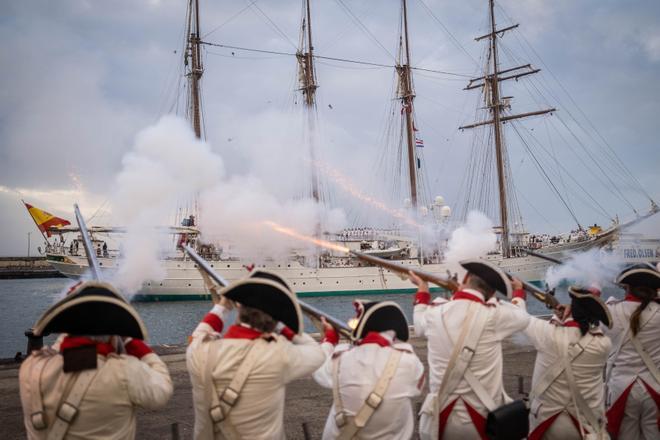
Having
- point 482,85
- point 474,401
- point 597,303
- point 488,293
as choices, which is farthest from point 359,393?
point 482,85

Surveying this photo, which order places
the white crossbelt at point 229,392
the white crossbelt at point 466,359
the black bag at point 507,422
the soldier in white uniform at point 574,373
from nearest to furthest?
the white crossbelt at point 229,392
the black bag at point 507,422
the white crossbelt at point 466,359
the soldier in white uniform at point 574,373

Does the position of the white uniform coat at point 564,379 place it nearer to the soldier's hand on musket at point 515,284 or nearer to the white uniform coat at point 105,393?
the soldier's hand on musket at point 515,284

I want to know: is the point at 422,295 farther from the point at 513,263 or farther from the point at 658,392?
the point at 513,263

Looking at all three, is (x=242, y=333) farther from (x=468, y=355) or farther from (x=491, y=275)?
(x=491, y=275)

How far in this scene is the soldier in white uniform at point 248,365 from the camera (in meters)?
3.39

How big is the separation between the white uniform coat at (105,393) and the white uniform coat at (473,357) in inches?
86.7

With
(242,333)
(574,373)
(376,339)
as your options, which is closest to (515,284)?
(574,373)

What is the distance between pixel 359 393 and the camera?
150 inches

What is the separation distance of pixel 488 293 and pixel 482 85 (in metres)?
54.5

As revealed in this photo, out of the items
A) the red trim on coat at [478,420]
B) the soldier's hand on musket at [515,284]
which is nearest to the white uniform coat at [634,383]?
the soldier's hand on musket at [515,284]

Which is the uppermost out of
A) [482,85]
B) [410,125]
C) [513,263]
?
[482,85]

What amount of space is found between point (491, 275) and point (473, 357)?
0.69 metres

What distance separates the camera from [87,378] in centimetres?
309

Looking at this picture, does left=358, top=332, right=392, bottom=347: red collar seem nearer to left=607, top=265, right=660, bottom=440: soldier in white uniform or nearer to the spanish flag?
left=607, top=265, right=660, bottom=440: soldier in white uniform
